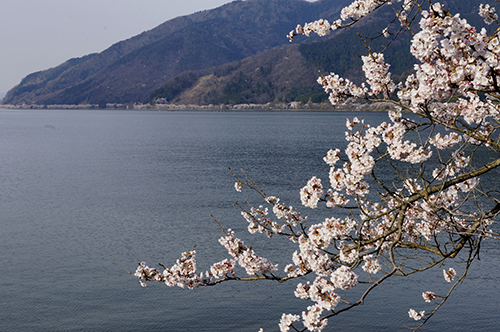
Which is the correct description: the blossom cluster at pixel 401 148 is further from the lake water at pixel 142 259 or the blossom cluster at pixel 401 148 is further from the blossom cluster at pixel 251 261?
the lake water at pixel 142 259

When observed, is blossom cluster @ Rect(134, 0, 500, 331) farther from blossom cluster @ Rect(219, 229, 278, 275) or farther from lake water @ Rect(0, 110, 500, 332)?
lake water @ Rect(0, 110, 500, 332)

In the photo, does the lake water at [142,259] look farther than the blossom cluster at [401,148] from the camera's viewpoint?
Yes

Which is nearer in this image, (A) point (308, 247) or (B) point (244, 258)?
(A) point (308, 247)

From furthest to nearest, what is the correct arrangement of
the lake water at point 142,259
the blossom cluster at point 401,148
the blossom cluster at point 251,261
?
the lake water at point 142,259 < the blossom cluster at point 251,261 < the blossom cluster at point 401,148

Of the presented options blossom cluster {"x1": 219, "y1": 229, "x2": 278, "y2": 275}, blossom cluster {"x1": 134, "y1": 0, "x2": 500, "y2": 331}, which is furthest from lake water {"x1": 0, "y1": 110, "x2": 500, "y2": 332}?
blossom cluster {"x1": 219, "y1": 229, "x2": 278, "y2": 275}

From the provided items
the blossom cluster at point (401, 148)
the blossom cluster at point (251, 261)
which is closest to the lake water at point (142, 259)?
the blossom cluster at point (401, 148)

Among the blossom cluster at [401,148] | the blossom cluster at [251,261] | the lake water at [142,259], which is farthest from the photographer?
the lake water at [142,259]

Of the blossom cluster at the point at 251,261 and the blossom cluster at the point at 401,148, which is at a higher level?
the blossom cluster at the point at 401,148

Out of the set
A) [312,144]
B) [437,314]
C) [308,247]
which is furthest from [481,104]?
[312,144]

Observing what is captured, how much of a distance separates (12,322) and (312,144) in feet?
268

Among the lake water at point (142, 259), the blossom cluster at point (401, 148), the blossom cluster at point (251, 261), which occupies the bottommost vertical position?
the lake water at point (142, 259)

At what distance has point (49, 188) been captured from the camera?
49.6 metres

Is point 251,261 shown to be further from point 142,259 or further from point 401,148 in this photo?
point 142,259

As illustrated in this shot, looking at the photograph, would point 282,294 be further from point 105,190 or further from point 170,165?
point 170,165
